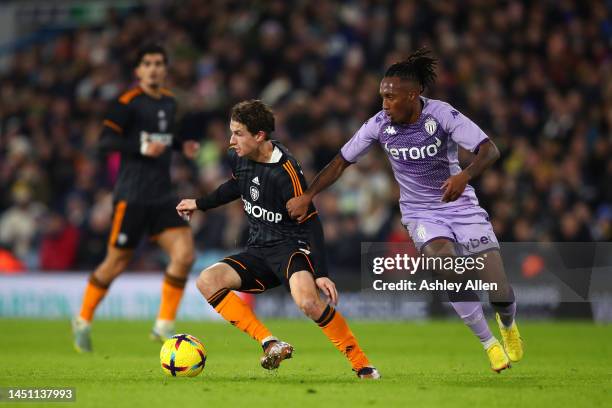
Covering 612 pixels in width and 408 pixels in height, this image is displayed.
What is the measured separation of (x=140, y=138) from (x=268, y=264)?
3.54 m

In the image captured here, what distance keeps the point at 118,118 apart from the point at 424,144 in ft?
13.1

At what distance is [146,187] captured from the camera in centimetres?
1130

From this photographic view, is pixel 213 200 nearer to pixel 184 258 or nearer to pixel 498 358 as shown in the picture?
pixel 498 358

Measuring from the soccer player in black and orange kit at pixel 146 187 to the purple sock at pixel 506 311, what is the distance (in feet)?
12.4

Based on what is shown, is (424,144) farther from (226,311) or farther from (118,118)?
(118,118)

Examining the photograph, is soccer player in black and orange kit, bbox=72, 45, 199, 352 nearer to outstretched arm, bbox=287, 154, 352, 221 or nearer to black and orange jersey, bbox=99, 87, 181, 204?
black and orange jersey, bbox=99, 87, 181, 204

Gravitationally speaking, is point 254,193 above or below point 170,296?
above

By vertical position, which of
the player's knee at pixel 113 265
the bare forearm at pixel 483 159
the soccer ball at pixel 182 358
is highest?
the bare forearm at pixel 483 159

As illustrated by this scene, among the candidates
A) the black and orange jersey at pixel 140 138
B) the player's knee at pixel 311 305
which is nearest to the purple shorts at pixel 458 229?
the player's knee at pixel 311 305

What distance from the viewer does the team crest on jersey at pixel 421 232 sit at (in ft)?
28.0

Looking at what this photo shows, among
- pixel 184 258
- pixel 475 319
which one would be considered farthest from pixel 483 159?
pixel 184 258

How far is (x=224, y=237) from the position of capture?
17.2 metres

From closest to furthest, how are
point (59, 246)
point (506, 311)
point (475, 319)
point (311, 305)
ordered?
point (311, 305) < point (475, 319) < point (506, 311) < point (59, 246)

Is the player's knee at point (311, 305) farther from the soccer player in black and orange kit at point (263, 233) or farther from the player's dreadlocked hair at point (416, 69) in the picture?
the player's dreadlocked hair at point (416, 69)
